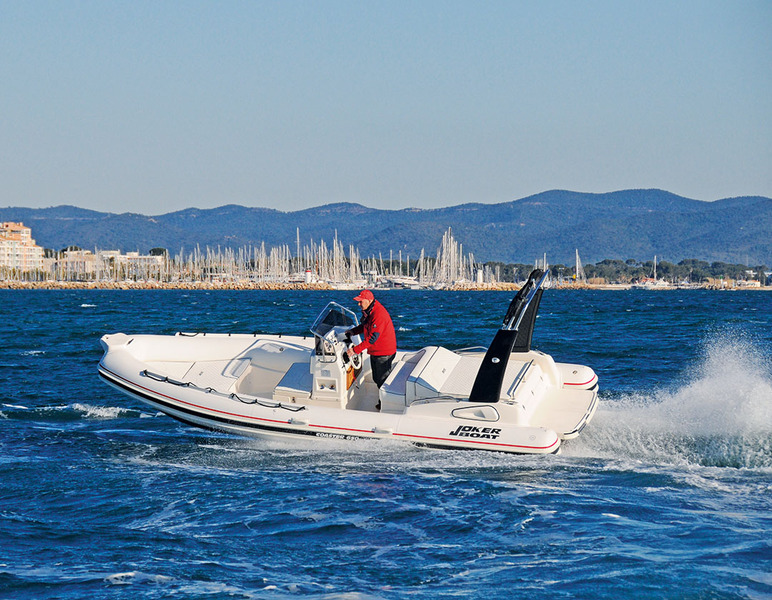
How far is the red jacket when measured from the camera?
1148 cm

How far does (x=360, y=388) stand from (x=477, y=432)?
7.94 ft

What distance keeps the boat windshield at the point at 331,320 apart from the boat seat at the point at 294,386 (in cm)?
65

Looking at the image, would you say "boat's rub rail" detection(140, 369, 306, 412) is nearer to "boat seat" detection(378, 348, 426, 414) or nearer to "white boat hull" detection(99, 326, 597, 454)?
"white boat hull" detection(99, 326, 597, 454)

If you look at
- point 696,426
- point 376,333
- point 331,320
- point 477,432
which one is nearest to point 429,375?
point 376,333

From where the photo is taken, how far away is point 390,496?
912 centimetres

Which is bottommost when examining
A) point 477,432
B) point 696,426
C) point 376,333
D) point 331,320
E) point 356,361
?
point 696,426

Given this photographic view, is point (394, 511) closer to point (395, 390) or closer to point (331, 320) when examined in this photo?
point (395, 390)

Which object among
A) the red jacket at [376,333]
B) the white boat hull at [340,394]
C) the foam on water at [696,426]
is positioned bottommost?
the foam on water at [696,426]

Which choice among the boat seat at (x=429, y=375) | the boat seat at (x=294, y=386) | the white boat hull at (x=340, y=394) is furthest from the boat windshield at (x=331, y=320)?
the boat seat at (x=429, y=375)

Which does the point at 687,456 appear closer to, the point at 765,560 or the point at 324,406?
the point at 765,560

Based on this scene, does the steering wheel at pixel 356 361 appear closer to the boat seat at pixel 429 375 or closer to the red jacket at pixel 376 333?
the red jacket at pixel 376 333

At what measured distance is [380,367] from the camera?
38.1 feet

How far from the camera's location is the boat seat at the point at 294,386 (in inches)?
457

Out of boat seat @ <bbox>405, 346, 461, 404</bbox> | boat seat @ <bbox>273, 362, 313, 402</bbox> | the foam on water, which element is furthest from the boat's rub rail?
the foam on water
